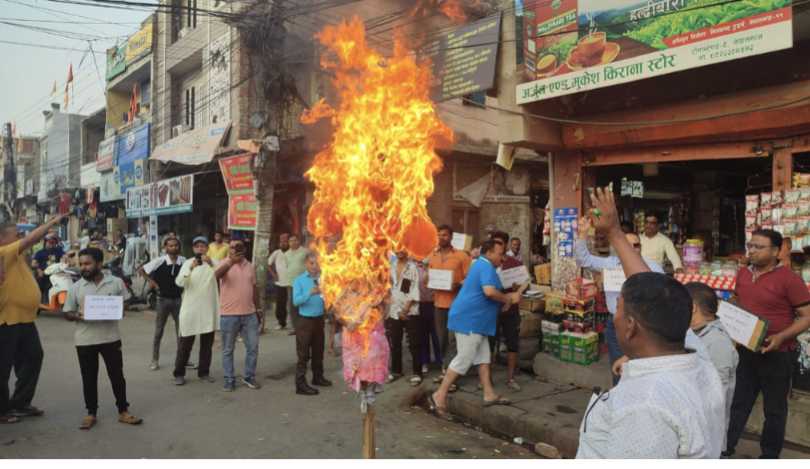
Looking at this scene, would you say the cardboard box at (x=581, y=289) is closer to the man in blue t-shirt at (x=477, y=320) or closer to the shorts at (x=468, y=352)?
the man in blue t-shirt at (x=477, y=320)

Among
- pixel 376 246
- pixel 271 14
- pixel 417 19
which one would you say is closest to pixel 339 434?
pixel 376 246

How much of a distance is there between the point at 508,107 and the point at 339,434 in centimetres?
534

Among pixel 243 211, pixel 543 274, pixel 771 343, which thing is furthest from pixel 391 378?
pixel 243 211

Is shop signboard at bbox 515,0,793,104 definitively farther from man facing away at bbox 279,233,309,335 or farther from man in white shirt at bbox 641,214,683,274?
man facing away at bbox 279,233,309,335

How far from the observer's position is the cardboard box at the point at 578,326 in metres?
7.18

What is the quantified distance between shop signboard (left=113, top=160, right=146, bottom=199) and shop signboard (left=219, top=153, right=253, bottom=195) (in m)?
6.66

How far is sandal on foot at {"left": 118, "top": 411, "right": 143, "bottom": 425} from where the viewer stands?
218 inches

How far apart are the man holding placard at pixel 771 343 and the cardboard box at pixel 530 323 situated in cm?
352

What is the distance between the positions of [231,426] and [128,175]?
17.1m

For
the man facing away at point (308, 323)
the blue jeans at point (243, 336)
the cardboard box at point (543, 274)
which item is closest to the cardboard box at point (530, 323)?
the cardboard box at point (543, 274)

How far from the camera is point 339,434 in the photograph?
5.38 metres

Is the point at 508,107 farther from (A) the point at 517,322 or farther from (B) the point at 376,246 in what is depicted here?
(B) the point at 376,246

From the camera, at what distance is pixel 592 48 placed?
274 inches

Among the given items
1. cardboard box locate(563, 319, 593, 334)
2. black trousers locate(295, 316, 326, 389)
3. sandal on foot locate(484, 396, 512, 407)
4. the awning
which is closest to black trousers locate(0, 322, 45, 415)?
black trousers locate(295, 316, 326, 389)
